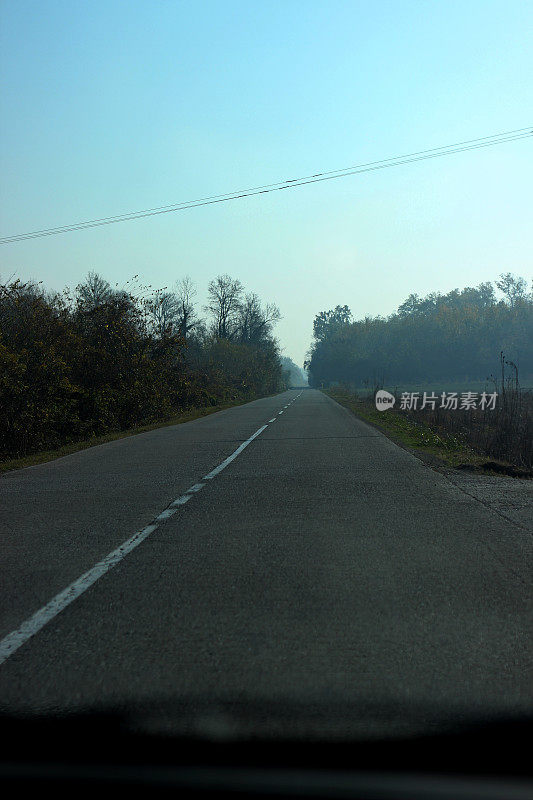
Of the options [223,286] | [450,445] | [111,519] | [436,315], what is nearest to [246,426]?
[450,445]

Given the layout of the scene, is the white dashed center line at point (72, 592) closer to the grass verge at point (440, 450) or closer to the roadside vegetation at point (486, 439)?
the grass verge at point (440, 450)

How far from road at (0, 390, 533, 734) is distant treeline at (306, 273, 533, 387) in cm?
8638

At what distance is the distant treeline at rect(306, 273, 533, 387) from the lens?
117 m

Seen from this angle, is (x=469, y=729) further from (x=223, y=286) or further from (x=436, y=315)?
(x=436, y=315)

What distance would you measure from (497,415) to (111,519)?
12996 mm

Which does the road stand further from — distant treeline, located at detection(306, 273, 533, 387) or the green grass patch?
distant treeline, located at detection(306, 273, 533, 387)

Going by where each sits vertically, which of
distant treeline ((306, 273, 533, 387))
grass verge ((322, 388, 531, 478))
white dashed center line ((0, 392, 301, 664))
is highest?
distant treeline ((306, 273, 533, 387))

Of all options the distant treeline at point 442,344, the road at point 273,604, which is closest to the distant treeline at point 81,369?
the road at point 273,604

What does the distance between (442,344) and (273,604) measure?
126 m

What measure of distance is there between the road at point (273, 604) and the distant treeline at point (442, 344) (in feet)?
283

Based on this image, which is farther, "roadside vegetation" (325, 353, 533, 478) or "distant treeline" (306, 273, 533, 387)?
"distant treeline" (306, 273, 533, 387)

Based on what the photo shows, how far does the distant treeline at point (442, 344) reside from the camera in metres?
117

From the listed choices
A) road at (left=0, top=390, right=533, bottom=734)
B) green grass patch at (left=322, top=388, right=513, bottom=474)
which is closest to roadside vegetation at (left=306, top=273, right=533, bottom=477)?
green grass patch at (left=322, top=388, right=513, bottom=474)

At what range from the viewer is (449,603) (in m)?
5.16
